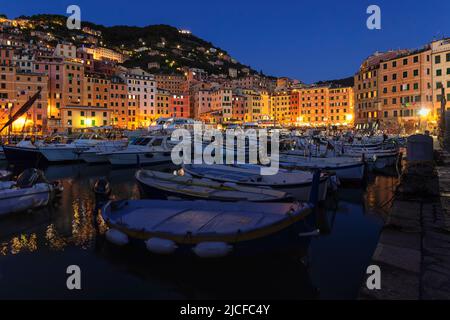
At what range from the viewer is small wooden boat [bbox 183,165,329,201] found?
14.7 m

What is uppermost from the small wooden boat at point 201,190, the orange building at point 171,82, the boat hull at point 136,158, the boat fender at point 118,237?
the orange building at point 171,82

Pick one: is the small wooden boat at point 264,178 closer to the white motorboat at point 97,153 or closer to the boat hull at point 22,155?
the white motorboat at point 97,153

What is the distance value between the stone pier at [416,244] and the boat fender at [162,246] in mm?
4199

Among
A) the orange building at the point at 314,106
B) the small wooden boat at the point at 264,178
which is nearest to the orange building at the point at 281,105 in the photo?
the orange building at the point at 314,106

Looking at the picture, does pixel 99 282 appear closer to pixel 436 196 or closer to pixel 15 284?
pixel 15 284

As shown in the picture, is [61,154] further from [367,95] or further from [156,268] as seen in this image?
[367,95]

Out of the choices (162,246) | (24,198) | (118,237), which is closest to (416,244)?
(162,246)

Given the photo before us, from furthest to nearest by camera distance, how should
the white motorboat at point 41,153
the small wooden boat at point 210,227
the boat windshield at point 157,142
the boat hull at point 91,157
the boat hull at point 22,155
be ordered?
1. the boat windshield at point 157,142
2. the boat hull at point 91,157
3. the white motorboat at point 41,153
4. the boat hull at point 22,155
5. the small wooden boat at point 210,227

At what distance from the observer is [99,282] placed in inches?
327

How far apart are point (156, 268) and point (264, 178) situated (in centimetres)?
803

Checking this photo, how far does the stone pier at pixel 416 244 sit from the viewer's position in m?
5.46
